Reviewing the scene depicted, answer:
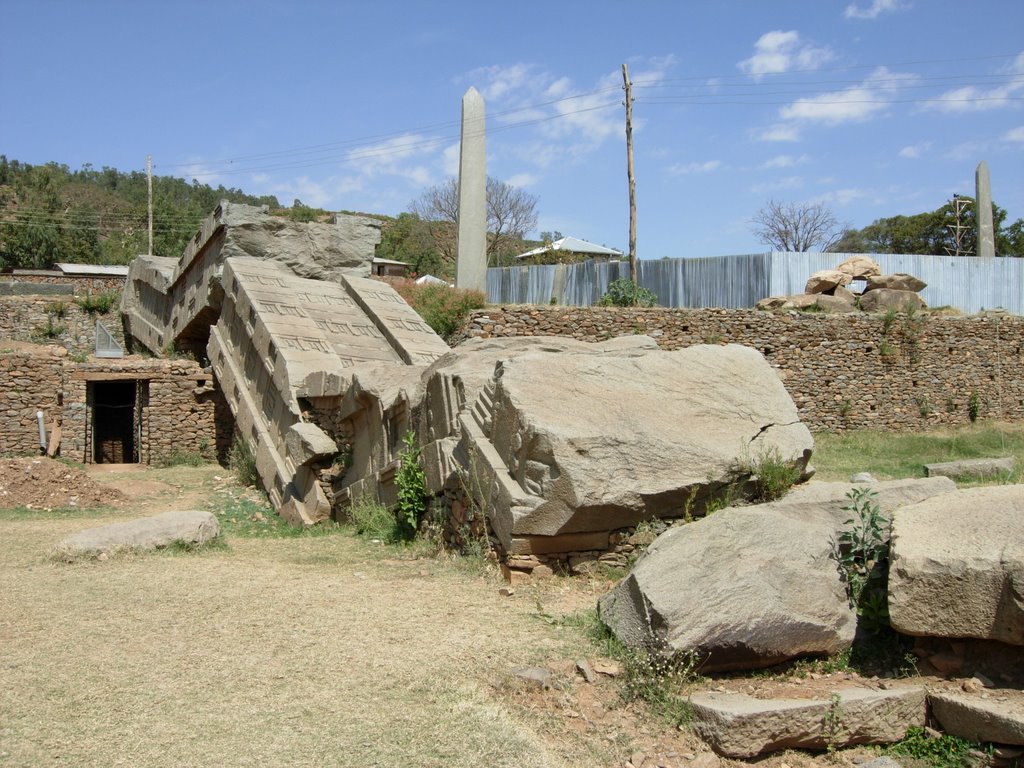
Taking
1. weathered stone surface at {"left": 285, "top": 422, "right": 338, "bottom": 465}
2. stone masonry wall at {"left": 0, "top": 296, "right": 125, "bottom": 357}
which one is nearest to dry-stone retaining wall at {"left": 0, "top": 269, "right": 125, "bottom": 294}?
stone masonry wall at {"left": 0, "top": 296, "right": 125, "bottom": 357}

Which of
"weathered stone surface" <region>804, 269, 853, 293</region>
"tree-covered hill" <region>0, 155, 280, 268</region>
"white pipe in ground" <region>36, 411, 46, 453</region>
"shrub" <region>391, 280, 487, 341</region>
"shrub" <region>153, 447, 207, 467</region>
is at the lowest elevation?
"shrub" <region>153, 447, 207, 467</region>

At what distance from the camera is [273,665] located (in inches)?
174

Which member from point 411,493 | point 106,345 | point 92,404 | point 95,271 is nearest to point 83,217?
point 95,271

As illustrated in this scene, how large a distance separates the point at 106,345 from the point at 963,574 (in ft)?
50.6

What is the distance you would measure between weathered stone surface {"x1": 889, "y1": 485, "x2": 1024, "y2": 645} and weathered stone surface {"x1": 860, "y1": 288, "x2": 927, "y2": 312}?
1398cm

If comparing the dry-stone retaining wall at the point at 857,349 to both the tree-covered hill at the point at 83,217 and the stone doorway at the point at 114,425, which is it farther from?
the tree-covered hill at the point at 83,217

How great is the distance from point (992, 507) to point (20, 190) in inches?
2135

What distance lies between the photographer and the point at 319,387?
9844mm

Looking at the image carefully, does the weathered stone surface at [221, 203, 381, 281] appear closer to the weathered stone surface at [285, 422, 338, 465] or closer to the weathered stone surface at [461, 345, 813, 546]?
the weathered stone surface at [285, 422, 338, 465]

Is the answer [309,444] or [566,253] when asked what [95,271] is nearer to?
[566,253]

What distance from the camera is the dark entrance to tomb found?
15.3m

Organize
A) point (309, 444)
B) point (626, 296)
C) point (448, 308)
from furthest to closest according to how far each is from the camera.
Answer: point (626, 296) < point (448, 308) < point (309, 444)

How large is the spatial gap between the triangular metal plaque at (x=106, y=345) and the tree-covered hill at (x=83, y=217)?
68.4 feet

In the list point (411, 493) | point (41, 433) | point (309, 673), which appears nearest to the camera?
point (309, 673)
